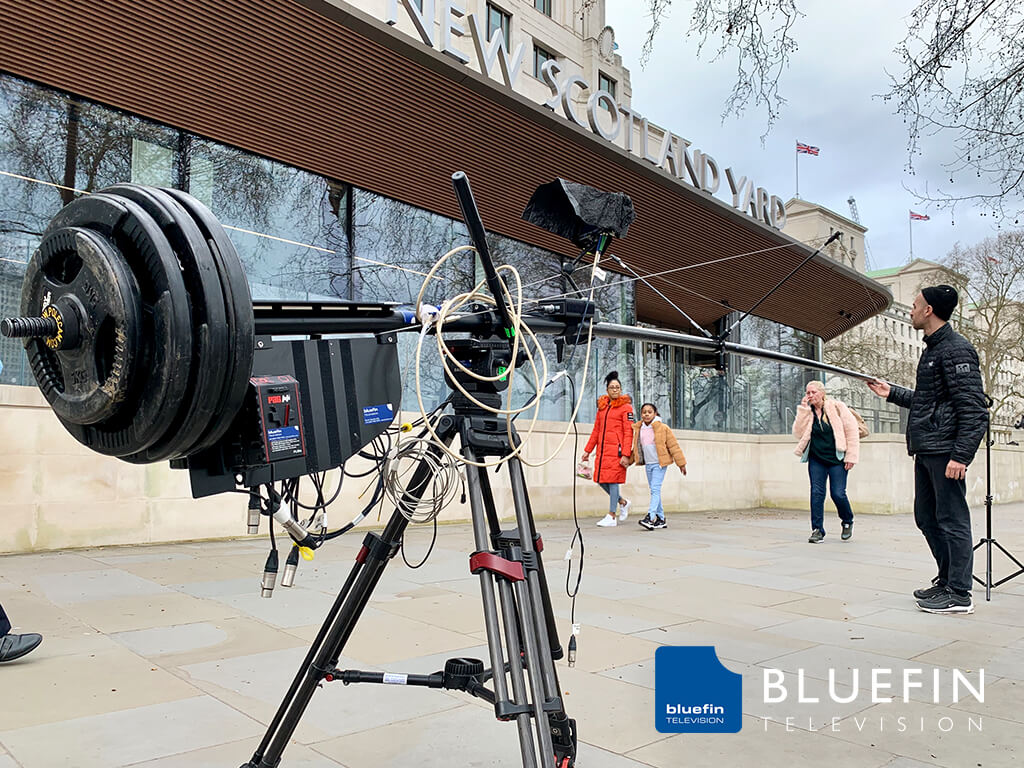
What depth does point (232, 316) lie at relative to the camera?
1709mm

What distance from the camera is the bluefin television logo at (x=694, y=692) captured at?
346cm

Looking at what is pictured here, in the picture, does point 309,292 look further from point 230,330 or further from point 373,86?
point 230,330

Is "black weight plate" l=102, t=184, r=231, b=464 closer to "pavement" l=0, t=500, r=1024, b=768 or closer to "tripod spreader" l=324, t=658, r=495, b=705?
"tripod spreader" l=324, t=658, r=495, b=705

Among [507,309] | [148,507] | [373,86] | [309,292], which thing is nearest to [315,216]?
[309,292]

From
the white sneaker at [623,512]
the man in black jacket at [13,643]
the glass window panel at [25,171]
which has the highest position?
the glass window panel at [25,171]

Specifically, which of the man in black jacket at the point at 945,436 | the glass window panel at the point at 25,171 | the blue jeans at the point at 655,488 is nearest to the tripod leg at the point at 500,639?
the man in black jacket at the point at 945,436

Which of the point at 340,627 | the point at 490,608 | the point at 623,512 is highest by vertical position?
the point at 490,608

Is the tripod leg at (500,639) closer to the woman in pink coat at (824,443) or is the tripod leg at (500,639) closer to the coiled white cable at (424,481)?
the coiled white cable at (424,481)

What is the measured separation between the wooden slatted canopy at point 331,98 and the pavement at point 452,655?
4386 mm

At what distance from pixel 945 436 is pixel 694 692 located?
319 centimetres

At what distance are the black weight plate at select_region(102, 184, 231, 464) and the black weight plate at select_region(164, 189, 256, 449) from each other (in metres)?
0.01

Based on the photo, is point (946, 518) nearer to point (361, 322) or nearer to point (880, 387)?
point (880, 387)

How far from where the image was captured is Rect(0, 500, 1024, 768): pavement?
10.2 ft

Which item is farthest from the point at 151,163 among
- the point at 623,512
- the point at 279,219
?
the point at 623,512
